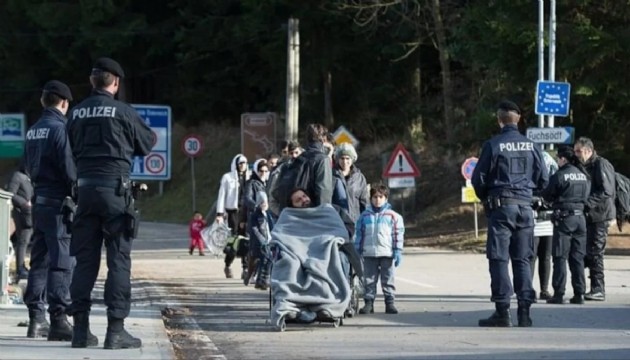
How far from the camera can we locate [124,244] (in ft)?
34.2

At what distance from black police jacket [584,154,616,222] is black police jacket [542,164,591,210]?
318 millimetres

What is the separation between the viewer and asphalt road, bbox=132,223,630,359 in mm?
11148

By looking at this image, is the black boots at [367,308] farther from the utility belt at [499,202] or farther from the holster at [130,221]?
the holster at [130,221]

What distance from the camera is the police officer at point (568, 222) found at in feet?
52.0

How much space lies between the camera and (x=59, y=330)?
11.3 metres

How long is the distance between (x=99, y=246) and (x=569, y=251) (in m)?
7.17

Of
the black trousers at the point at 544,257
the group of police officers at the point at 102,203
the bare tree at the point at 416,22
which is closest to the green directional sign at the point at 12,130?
the bare tree at the point at 416,22

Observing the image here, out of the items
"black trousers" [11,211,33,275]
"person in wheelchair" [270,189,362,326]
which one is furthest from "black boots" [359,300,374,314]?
"black trousers" [11,211,33,275]

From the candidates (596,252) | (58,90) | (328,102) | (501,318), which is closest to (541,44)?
(596,252)

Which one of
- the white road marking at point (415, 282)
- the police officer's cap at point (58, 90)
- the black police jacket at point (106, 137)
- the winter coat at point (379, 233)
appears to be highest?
the police officer's cap at point (58, 90)

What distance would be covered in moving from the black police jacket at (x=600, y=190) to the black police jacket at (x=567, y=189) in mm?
318

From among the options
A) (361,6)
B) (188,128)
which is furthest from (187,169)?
(361,6)

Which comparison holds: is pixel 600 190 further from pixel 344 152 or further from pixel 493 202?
pixel 493 202

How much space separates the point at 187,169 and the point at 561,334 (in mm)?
44488
